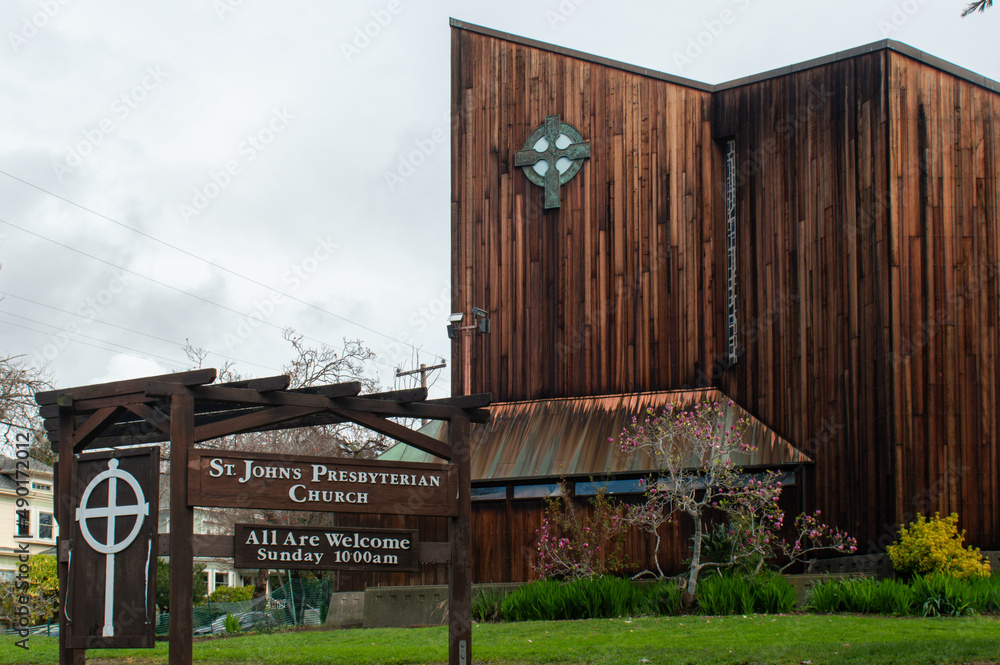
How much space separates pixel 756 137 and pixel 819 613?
1102 centimetres

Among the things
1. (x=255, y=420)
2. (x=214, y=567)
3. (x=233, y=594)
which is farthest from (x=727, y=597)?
(x=214, y=567)

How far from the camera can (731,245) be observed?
23406 millimetres

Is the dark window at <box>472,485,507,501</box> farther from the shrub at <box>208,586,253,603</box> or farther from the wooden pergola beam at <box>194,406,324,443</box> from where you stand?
the shrub at <box>208,586,253,603</box>

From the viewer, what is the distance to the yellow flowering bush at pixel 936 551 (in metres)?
17.4

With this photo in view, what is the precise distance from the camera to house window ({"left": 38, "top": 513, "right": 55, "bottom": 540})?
4134 cm

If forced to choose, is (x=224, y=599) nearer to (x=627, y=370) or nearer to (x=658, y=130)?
(x=627, y=370)

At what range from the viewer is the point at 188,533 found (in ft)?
30.3

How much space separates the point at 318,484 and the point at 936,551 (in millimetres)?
11981

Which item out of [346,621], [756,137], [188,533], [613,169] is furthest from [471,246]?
[188,533]

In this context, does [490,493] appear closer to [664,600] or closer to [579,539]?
[579,539]

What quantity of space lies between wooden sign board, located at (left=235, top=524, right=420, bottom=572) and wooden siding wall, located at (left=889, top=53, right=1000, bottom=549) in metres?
11.6

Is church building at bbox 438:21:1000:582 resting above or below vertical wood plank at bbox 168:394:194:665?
above

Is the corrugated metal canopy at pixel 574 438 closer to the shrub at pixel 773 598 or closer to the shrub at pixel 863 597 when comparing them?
→ the shrub at pixel 773 598

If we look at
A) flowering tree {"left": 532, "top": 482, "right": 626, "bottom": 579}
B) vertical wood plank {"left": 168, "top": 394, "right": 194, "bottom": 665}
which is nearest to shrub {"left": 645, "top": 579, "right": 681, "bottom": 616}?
flowering tree {"left": 532, "top": 482, "right": 626, "bottom": 579}
